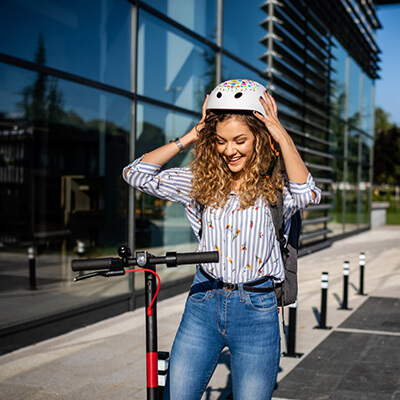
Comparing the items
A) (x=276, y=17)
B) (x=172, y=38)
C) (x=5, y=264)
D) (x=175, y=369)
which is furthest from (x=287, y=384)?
(x=276, y=17)

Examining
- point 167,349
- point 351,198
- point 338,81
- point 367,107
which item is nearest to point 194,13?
point 167,349

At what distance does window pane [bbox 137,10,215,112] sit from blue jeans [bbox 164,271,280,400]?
254 inches

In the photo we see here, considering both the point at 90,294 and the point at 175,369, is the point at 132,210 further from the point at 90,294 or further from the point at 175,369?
the point at 175,369

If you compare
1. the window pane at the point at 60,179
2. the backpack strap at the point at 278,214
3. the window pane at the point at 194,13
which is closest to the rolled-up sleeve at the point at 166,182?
the backpack strap at the point at 278,214

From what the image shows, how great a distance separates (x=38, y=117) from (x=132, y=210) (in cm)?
336

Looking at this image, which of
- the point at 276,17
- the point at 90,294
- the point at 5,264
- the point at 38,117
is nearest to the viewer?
the point at 90,294

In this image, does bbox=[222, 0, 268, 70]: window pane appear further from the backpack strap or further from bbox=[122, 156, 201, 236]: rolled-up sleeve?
the backpack strap

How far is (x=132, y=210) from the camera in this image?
8352mm

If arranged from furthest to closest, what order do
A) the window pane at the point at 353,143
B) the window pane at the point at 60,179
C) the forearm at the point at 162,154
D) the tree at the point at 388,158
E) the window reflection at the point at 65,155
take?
1. the tree at the point at 388,158
2. the window pane at the point at 353,143
3. the window reflection at the point at 65,155
4. the window pane at the point at 60,179
5. the forearm at the point at 162,154

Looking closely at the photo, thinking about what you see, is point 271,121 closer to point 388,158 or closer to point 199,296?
point 199,296

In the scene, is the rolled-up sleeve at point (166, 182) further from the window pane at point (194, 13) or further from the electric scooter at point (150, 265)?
the window pane at point (194, 13)

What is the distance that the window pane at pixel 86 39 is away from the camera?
785cm

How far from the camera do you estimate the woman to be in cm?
243

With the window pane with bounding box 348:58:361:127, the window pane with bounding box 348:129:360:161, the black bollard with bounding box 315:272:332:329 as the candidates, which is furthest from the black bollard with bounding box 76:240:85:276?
the window pane with bounding box 348:129:360:161
